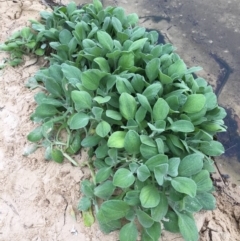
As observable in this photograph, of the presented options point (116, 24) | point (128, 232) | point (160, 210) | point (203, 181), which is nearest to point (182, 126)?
point (203, 181)

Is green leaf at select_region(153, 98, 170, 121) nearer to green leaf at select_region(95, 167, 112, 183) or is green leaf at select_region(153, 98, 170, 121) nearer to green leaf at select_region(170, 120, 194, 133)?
green leaf at select_region(170, 120, 194, 133)

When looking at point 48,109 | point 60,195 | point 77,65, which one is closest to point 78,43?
point 77,65

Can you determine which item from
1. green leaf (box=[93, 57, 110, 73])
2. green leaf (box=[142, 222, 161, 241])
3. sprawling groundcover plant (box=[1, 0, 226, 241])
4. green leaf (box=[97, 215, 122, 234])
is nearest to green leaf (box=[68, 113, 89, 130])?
sprawling groundcover plant (box=[1, 0, 226, 241])

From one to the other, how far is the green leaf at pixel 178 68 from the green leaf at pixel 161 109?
0.22 m

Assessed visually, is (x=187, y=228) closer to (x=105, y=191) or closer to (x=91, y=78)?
(x=105, y=191)

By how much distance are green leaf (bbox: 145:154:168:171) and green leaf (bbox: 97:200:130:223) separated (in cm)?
15

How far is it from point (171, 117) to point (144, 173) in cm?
29

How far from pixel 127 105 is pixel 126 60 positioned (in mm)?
241

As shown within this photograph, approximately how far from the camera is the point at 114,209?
1.31 m

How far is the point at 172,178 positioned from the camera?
4.38 ft

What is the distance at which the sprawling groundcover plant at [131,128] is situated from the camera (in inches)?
52.5

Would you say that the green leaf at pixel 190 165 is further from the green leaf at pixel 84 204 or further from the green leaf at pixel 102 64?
the green leaf at pixel 102 64

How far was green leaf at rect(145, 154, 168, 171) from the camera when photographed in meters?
1.34

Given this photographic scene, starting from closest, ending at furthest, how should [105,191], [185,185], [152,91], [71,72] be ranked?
[185,185] → [105,191] → [152,91] → [71,72]
